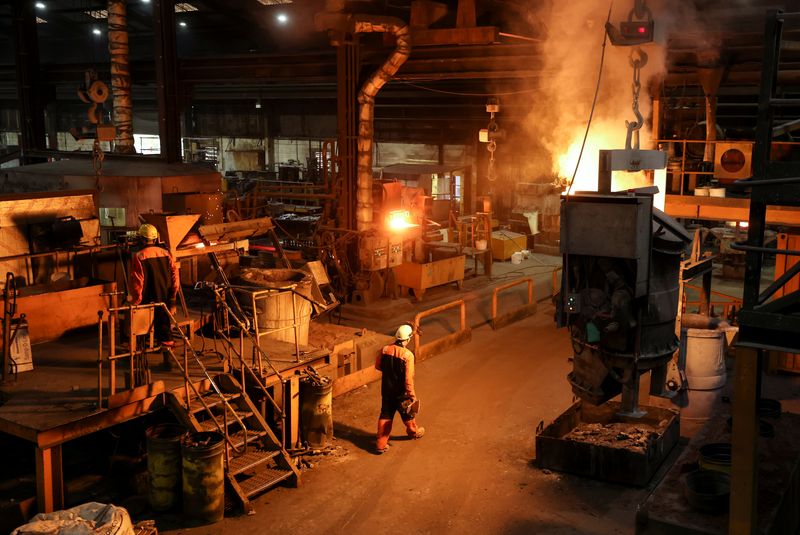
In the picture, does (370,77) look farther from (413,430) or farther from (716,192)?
(413,430)

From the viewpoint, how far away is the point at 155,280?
9945 mm

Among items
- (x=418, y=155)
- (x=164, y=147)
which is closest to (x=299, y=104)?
(x=418, y=155)

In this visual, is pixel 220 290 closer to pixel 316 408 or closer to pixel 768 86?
pixel 316 408

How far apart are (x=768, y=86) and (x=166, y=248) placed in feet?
26.5

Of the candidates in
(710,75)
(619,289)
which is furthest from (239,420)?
(710,75)

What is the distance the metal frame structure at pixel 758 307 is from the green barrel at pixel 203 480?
503 cm

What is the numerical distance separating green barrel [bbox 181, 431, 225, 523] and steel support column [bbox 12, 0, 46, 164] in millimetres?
19084

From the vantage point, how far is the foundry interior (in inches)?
274

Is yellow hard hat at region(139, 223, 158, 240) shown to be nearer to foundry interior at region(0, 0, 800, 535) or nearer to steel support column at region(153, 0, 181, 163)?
foundry interior at region(0, 0, 800, 535)

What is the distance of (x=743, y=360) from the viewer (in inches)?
210

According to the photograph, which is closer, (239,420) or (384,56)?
(239,420)

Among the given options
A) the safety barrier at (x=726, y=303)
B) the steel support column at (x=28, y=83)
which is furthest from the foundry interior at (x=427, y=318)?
the steel support column at (x=28, y=83)

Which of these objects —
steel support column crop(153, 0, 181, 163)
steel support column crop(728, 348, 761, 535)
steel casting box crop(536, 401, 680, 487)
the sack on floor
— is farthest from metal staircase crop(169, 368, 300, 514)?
steel support column crop(153, 0, 181, 163)

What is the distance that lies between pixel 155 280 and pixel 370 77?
8101 mm
